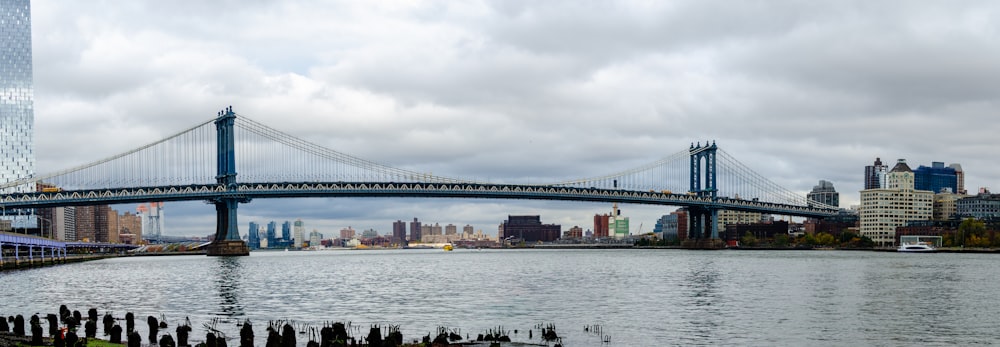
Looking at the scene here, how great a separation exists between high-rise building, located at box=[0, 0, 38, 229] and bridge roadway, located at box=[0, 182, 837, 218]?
1076 inches

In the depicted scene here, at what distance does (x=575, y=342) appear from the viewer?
3688 centimetres

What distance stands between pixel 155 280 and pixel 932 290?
60.5 m

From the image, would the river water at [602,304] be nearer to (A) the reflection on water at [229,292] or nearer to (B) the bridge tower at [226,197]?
(A) the reflection on water at [229,292]

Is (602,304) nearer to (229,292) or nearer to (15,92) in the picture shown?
(229,292)

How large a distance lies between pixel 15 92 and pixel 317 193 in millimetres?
63302

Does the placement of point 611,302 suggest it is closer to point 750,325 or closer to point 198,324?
point 750,325

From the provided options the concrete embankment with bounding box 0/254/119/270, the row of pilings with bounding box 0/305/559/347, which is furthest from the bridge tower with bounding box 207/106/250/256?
the row of pilings with bounding box 0/305/559/347

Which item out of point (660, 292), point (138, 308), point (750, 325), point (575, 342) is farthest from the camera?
point (660, 292)

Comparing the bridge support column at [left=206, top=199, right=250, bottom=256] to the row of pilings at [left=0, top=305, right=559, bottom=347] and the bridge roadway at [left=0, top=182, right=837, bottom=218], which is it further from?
the row of pilings at [left=0, top=305, right=559, bottom=347]

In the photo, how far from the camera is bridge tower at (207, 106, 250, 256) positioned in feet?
474

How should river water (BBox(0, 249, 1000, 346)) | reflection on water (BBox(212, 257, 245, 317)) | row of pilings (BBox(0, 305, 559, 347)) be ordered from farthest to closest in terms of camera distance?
reflection on water (BBox(212, 257, 245, 317)) < river water (BBox(0, 249, 1000, 346)) < row of pilings (BBox(0, 305, 559, 347))

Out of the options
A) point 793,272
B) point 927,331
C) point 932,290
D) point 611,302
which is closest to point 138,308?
point 611,302

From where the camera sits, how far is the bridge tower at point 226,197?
144 m

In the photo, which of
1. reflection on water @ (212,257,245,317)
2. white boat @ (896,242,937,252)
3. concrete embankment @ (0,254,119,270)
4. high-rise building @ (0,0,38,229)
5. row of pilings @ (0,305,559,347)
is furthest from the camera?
white boat @ (896,242,937,252)
